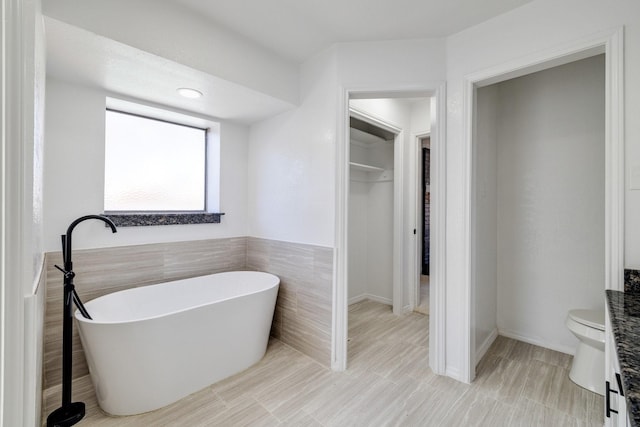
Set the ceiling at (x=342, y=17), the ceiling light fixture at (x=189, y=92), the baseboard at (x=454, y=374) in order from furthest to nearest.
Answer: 1. the ceiling light fixture at (x=189, y=92)
2. the baseboard at (x=454, y=374)
3. the ceiling at (x=342, y=17)

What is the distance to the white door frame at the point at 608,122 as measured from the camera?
1.40 metres

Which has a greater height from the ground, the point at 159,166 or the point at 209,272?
the point at 159,166

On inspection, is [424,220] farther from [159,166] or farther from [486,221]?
[159,166]

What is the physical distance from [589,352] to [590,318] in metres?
0.23

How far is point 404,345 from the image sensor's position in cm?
256

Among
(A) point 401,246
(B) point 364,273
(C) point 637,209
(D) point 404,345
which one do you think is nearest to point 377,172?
(A) point 401,246

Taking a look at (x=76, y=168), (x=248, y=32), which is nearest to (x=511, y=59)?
(x=248, y=32)

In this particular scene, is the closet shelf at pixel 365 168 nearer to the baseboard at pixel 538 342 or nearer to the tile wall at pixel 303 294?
the tile wall at pixel 303 294

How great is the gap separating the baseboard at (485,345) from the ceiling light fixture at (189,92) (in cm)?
305

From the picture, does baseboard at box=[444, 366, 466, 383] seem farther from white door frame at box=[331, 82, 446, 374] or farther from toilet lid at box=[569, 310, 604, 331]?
toilet lid at box=[569, 310, 604, 331]

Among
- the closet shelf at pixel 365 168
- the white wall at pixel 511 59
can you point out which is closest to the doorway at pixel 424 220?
the closet shelf at pixel 365 168

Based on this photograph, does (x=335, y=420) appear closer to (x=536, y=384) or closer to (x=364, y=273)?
(x=536, y=384)

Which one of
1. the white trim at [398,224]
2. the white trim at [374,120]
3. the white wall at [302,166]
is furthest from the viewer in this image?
the white trim at [398,224]

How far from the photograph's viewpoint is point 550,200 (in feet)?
8.23
